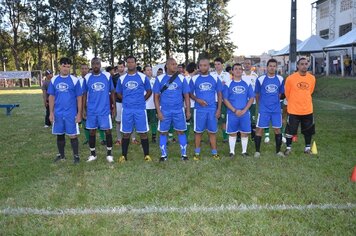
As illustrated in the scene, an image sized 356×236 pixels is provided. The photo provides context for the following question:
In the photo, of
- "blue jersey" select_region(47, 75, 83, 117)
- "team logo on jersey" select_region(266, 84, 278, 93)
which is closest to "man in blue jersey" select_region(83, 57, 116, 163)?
"blue jersey" select_region(47, 75, 83, 117)

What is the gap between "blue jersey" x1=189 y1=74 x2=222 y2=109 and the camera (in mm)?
7500

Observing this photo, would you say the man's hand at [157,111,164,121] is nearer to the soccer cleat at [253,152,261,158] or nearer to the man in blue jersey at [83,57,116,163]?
the man in blue jersey at [83,57,116,163]

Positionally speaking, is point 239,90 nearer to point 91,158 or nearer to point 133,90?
point 133,90

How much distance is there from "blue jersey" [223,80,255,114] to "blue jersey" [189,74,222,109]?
30cm

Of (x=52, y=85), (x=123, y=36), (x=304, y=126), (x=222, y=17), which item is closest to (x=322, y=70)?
(x=222, y=17)

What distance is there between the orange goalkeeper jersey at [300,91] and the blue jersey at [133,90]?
2.92 m

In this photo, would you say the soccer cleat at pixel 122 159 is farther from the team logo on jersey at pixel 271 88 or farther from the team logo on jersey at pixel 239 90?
the team logo on jersey at pixel 271 88

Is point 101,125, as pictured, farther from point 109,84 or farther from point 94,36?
point 94,36

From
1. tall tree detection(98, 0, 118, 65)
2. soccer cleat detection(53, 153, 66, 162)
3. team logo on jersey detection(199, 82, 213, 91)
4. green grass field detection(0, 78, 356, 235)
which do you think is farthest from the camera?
tall tree detection(98, 0, 118, 65)

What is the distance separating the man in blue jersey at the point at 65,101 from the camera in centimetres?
737

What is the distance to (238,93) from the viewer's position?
7.67 m

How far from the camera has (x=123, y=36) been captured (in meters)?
50.0

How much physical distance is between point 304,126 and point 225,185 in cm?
293

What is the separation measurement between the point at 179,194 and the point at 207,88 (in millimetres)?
2734
